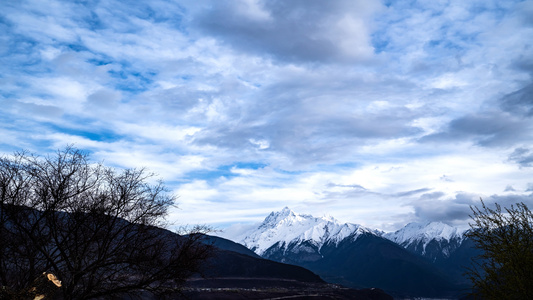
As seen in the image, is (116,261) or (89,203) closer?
(116,261)

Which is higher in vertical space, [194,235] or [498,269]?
[194,235]

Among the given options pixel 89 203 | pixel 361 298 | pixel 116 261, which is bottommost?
pixel 361 298

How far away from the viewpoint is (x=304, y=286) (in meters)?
199

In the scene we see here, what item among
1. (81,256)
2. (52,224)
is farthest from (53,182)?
(81,256)

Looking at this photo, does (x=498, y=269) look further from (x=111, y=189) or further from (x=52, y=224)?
(x=52, y=224)

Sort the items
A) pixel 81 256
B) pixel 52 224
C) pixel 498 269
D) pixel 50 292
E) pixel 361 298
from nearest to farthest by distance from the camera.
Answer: pixel 50 292 < pixel 81 256 < pixel 52 224 < pixel 498 269 < pixel 361 298

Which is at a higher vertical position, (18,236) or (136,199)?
(136,199)

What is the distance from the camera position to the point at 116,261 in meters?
16.8

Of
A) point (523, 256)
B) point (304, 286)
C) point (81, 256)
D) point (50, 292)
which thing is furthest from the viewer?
point (304, 286)

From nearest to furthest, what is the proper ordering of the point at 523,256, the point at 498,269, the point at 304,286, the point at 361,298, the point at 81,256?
the point at 81,256 → the point at 523,256 → the point at 498,269 → the point at 361,298 → the point at 304,286

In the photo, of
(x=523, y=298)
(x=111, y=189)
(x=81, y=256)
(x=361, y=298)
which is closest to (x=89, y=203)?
(x=111, y=189)

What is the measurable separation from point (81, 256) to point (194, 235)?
15.0ft

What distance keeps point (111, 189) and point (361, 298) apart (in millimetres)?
184245

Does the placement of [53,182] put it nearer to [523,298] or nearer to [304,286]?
[523,298]
